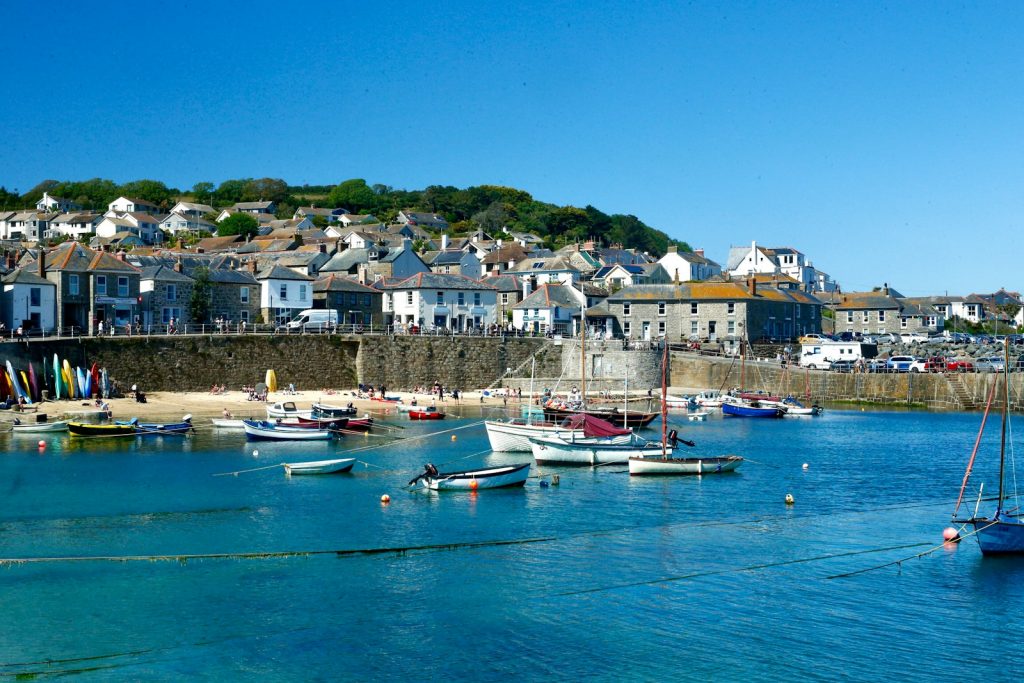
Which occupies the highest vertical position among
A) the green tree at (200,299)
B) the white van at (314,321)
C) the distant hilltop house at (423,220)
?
the distant hilltop house at (423,220)

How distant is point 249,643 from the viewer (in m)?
21.5

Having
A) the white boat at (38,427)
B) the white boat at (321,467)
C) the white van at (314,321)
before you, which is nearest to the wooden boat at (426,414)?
the white van at (314,321)

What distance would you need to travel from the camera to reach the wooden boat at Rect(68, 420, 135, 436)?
48.8m

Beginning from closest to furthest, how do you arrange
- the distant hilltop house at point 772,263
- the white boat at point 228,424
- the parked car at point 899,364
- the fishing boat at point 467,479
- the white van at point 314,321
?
the fishing boat at point 467,479
the white boat at point 228,424
the white van at point 314,321
the parked car at point 899,364
the distant hilltop house at point 772,263

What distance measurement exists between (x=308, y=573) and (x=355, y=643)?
5110mm

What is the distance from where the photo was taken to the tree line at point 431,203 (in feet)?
565

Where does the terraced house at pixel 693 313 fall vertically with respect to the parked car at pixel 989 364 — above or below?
above

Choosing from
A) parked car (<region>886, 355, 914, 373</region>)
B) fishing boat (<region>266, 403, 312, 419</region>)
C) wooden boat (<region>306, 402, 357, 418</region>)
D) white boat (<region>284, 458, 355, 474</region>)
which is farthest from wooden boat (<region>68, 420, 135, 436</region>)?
parked car (<region>886, 355, 914, 373</region>)

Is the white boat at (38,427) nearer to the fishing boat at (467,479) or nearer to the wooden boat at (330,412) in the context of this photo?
the wooden boat at (330,412)

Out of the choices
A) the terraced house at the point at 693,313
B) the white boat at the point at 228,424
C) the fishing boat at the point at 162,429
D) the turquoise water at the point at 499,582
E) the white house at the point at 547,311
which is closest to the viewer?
the turquoise water at the point at 499,582

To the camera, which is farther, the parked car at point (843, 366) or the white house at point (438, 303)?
the white house at point (438, 303)

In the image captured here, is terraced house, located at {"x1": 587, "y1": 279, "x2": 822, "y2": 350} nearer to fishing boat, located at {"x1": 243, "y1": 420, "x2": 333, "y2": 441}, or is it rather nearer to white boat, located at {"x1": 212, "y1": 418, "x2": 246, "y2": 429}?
white boat, located at {"x1": 212, "y1": 418, "x2": 246, "y2": 429}

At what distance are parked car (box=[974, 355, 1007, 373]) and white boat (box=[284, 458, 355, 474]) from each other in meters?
49.7

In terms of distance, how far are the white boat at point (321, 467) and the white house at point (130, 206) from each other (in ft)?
418
